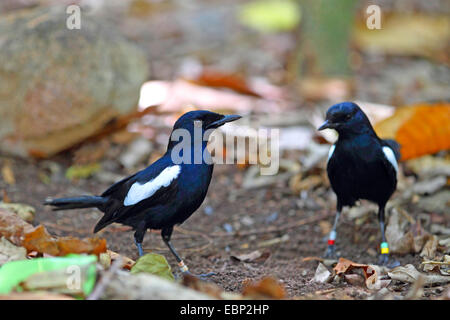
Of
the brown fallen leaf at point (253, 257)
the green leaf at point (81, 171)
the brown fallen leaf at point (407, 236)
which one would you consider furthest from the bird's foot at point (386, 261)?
the green leaf at point (81, 171)

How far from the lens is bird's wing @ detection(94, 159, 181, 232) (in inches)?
154

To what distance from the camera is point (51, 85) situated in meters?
5.88

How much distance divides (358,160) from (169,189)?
1430 mm

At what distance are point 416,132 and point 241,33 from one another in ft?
18.5

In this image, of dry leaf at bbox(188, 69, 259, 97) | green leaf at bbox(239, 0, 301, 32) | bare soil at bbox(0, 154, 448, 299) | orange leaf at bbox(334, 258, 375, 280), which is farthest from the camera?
green leaf at bbox(239, 0, 301, 32)

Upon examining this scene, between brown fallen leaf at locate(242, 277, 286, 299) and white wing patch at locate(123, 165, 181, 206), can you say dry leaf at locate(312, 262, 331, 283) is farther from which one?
white wing patch at locate(123, 165, 181, 206)

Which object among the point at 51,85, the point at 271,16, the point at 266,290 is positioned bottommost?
the point at 266,290

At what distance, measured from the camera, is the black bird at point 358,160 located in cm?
438

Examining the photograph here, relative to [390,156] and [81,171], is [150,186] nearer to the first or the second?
[390,156]

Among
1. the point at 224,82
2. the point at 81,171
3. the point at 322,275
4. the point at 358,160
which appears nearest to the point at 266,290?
the point at 322,275

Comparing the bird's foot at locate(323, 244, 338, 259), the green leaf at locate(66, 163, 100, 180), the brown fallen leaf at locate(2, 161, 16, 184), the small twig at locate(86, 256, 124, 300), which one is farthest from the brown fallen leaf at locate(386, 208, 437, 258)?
the brown fallen leaf at locate(2, 161, 16, 184)

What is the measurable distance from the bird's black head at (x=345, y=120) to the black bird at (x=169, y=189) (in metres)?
0.77
